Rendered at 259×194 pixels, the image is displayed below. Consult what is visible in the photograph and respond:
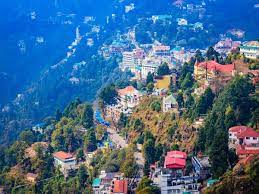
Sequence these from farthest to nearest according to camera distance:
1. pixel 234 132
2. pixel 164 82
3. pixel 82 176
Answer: pixel 164 82 → pixel 82 176 → pixel 234 132

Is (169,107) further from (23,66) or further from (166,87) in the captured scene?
(23,66)

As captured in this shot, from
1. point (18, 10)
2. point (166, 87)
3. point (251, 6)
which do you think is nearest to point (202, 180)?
point (166, 87)

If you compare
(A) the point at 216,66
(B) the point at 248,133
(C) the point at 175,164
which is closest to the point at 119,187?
(C) the point at 175,164

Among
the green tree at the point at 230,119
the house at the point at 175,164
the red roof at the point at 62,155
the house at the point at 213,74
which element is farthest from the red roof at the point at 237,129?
the red roof at the point at 62,155

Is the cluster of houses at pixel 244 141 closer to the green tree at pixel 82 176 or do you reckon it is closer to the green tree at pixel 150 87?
the green tree at pixel 82 176

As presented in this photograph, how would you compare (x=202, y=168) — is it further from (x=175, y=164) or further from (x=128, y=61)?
(x=128, y=61)
